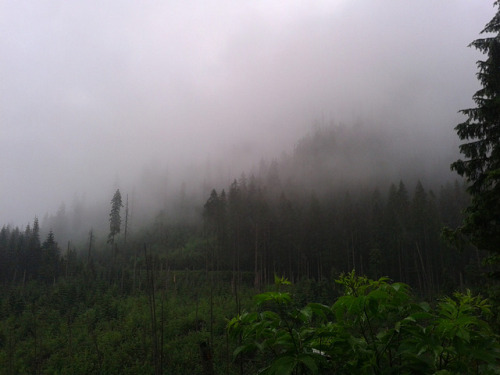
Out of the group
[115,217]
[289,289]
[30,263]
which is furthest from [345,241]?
[30,263]

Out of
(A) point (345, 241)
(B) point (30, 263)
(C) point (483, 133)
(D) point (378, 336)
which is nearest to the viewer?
(D) point (378, 336)

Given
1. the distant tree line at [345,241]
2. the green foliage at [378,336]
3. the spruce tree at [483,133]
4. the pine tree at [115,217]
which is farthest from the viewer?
the pine tree at [115,217]

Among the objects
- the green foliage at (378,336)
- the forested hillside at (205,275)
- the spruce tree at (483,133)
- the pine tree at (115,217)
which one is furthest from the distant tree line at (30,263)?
the green foliage at (378,336)

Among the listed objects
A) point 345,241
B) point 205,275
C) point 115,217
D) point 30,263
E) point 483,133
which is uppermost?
point 115,217

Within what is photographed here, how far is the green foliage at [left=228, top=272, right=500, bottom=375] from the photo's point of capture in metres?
1.25

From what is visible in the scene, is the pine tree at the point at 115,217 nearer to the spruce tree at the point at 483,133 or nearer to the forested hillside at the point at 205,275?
the forested hillside at the point at 205,275

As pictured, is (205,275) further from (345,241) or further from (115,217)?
(345,241)

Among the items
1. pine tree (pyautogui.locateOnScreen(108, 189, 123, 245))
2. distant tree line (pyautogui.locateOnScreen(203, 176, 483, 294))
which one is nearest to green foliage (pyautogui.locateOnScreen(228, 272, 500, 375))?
distant tree line (pyautogui.locateOnScreen(203, 176, 483, 294))

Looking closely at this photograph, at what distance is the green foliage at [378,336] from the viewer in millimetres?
1246

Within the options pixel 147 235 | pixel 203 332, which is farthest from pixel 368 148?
pixel 203 332

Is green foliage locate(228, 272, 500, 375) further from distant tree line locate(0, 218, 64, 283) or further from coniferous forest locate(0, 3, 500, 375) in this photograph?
distant tree line locate(0, 218, 64, 283)

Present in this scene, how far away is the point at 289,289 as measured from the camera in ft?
97.8

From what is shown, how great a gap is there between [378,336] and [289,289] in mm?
29896

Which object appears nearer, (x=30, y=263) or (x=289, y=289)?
(x=289, y=289)
